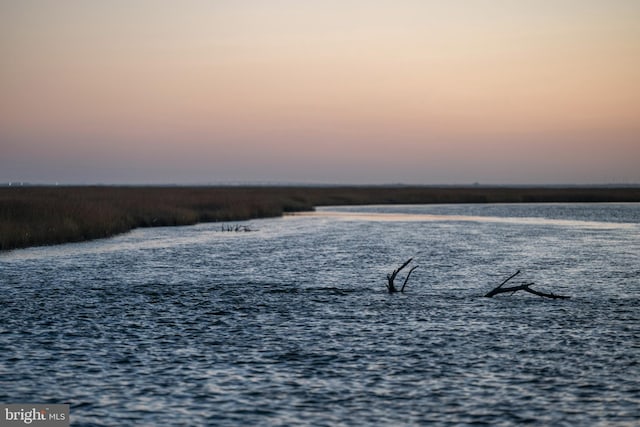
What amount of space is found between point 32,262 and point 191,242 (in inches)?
477

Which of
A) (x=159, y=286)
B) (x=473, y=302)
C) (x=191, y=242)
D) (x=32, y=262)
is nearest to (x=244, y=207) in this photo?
(x=191, y=242)

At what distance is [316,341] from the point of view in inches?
584

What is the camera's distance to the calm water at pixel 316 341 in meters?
10.5

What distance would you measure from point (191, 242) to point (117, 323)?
76.2 feet

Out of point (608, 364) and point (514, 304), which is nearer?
point (608, 364)

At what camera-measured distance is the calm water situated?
10.5 m

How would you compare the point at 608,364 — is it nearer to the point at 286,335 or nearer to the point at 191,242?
the point at 286,335

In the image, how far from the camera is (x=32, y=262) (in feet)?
93.6

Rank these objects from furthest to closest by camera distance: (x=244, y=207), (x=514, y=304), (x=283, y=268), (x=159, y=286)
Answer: (x=244, y=207) → (x=283, y=268) → (x=159, y=286) → (x=514, y=304)

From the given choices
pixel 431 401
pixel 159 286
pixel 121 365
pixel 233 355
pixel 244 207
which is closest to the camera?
pixel 431 401

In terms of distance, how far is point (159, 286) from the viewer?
23.2 metres

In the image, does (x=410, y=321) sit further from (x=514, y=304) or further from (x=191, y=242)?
(x=191, y=242)

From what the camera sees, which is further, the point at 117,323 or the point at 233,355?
the point at 117,323

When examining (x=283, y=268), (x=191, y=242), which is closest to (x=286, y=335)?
(x=283, y=268)
